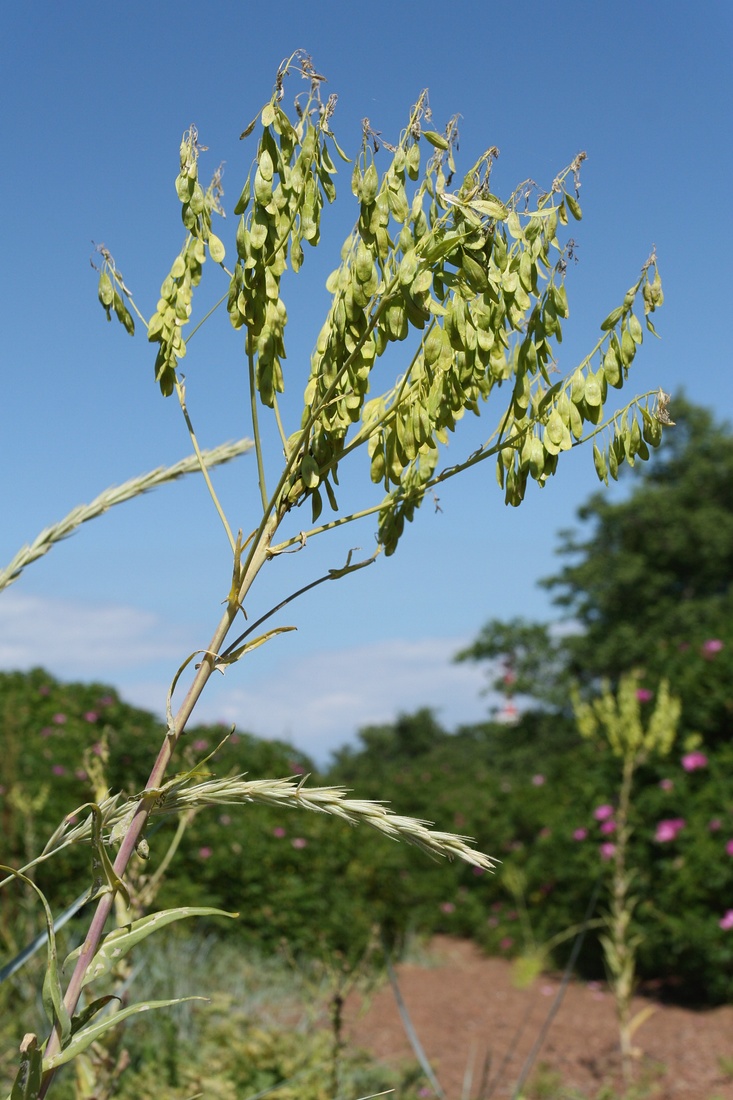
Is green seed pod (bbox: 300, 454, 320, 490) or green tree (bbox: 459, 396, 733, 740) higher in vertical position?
green tree (bbox: 459, 396, 733, 740)

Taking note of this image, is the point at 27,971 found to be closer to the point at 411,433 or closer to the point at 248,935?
the point at 248,935

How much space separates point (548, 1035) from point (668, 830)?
5.91 feet

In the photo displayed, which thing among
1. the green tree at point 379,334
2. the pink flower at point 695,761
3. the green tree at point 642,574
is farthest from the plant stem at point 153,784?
the green tree at point 642,574

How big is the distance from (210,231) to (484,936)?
9304 mm

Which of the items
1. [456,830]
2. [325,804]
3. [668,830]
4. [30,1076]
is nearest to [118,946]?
[30,1076]

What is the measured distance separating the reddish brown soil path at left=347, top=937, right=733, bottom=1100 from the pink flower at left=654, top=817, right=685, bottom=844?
120cm

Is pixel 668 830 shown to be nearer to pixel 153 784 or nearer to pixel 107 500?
pixel 107 500

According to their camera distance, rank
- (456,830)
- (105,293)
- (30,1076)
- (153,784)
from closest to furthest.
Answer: (30,1076), (153,784), (105,293), (456,830)

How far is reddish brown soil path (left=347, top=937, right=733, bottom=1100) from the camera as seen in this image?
16.9 feet

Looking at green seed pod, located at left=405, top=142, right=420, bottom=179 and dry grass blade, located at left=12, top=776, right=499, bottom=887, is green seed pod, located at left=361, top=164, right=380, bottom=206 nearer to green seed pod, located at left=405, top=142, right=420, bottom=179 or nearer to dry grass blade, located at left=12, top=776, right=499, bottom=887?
green seed pod, located at left=405, top=142, right=420, bottom=179

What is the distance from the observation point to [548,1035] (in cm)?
613

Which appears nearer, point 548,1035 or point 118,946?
point 118,946

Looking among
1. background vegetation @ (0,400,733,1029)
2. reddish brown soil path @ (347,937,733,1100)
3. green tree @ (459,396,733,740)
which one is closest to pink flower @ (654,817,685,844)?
background vegetation @ (0,400,733,1029)

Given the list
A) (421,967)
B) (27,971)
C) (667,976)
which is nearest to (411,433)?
(27,971)
